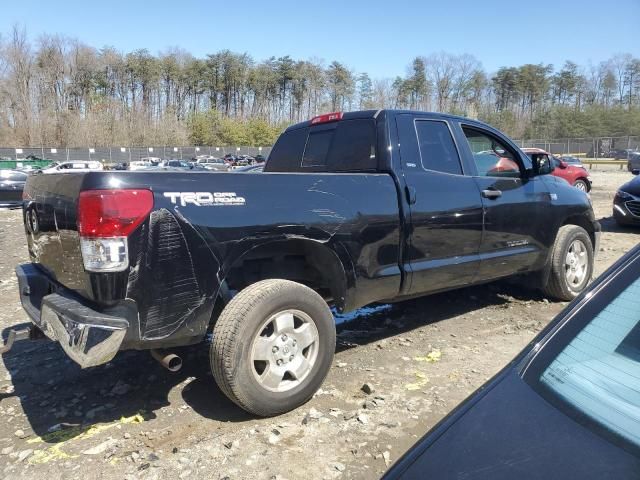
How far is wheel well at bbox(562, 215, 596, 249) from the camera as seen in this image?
5766 mm

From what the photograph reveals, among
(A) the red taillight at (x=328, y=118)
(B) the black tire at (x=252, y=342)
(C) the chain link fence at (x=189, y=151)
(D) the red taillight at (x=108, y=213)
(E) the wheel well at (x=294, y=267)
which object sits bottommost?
(B) the black tire at (x=252, y=342)

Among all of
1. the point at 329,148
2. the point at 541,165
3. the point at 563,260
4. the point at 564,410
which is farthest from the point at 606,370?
the point at 563,260

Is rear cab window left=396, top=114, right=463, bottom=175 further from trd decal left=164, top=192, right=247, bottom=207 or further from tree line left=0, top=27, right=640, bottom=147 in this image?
tree line left=0, top=27, right=640, bottom=147

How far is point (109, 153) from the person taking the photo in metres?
57.5

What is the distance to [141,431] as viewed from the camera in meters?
3.20

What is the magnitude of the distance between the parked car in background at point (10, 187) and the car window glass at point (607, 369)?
671 inches

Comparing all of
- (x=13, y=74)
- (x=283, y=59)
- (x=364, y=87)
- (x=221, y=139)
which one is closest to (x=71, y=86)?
(x=13, y=74)

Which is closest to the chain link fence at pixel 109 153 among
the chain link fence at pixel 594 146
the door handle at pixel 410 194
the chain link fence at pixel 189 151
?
the chain link fence at pixel 189 151

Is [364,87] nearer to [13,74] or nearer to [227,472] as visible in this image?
[13,74]

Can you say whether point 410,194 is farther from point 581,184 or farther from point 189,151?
point 189,151

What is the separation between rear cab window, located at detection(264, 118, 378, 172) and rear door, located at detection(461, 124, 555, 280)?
1041 millimetres

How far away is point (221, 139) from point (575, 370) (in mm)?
85875

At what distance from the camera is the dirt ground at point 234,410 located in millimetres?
2850

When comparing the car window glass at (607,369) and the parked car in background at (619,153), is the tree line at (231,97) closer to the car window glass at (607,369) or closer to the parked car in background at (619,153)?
the parked car in background at (619,153)
